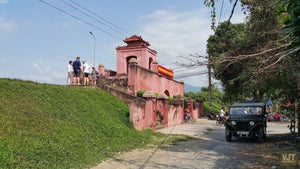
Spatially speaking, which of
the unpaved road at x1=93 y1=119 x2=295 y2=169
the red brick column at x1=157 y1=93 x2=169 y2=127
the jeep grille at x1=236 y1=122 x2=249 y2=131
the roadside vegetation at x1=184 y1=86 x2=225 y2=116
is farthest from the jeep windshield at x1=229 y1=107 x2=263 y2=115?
the roadside vegetation at x1=184 y1=86 x2=225 y2=116

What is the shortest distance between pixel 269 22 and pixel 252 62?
1.65 metres

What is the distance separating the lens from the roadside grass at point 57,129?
6570mm

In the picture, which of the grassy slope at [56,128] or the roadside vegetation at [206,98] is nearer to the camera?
the grassy slope at [56,128]

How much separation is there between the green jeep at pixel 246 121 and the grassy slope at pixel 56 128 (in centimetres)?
446

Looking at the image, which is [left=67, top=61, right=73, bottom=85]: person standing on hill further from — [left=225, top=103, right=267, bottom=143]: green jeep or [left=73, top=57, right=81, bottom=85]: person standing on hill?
[left=225, top=103, right=267, bottom=143]: green jeep

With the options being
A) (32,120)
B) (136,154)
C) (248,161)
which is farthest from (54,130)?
(248,161)

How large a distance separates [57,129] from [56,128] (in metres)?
0.06

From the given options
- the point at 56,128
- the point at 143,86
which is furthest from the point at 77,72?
the point at 56,128

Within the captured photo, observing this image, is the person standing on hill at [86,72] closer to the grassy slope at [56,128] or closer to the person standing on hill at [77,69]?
the person standing on hill at [77,69]

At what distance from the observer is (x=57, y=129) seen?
8555 mm

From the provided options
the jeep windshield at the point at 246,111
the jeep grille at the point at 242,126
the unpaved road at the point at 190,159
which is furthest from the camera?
the jeep windshield at the point at 246,111

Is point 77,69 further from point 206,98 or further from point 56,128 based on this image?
point 206,98

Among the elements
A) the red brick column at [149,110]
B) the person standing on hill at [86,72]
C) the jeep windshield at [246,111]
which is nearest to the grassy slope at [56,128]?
the red brick column at [149,110]

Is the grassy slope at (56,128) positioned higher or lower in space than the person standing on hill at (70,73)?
lower
